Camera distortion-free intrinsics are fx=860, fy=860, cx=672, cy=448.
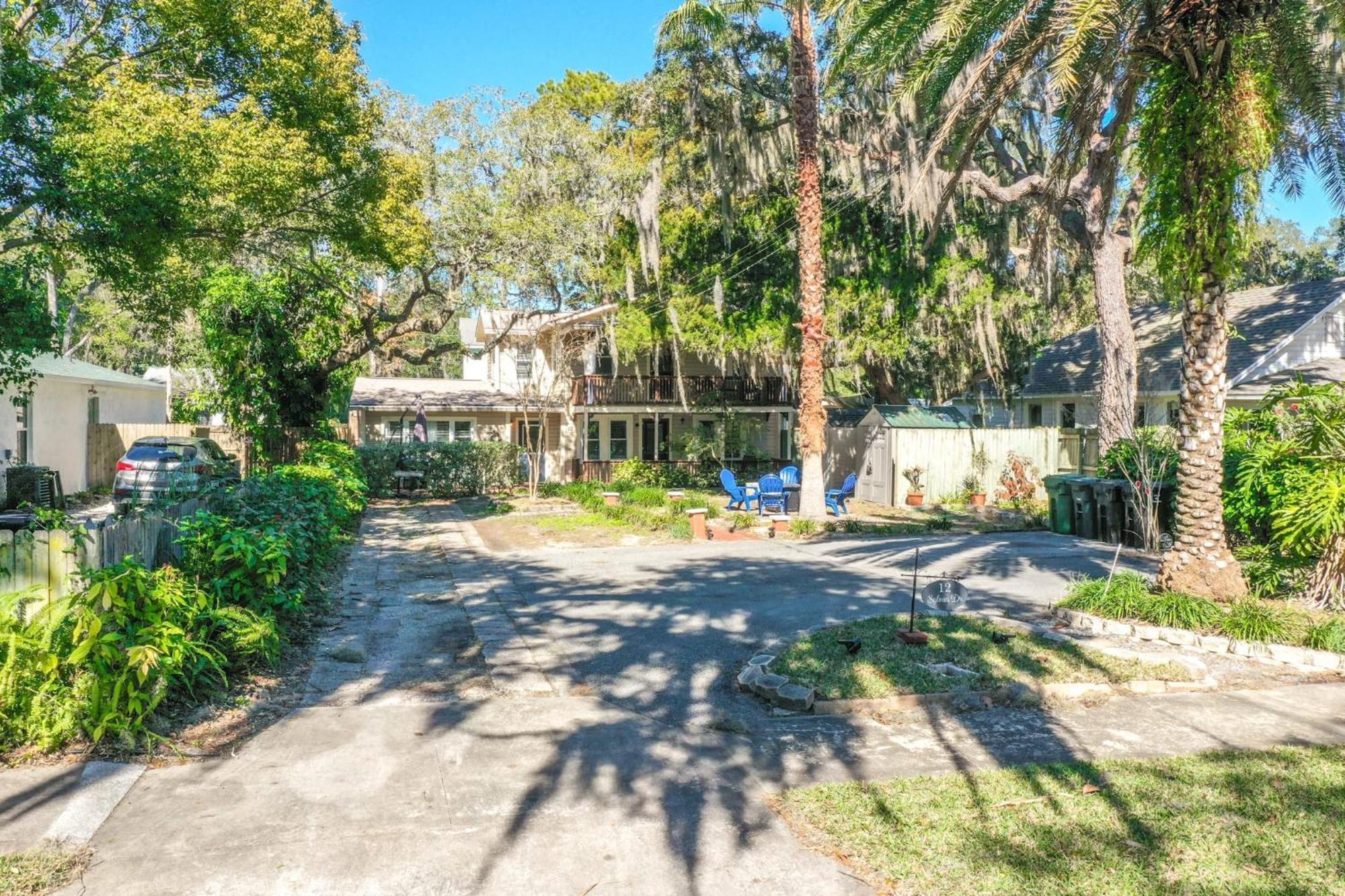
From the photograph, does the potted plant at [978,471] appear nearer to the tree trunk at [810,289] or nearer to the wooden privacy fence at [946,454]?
the wooden privacy fence at [946,454]

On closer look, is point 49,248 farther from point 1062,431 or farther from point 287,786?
point 1062,431

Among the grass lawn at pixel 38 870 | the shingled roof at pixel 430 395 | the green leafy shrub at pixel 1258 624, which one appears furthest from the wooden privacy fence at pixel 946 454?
the grass lawn at pixel 38 870

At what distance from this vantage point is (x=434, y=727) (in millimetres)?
5727

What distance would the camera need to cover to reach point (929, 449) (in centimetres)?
2161

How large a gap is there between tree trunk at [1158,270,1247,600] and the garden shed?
12770mm

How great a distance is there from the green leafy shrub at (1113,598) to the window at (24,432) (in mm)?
20073

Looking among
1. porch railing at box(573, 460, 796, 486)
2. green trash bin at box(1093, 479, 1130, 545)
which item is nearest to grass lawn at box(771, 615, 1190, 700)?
green trash bin at box(1093, 479, 1130, 545)

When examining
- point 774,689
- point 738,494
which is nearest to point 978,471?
point 738,494

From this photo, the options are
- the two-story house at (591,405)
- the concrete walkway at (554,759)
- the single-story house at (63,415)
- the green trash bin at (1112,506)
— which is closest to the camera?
the concrete walkway at (554,759)

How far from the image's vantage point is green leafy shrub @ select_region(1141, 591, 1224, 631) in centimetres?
794

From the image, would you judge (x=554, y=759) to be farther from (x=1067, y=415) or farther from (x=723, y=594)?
(x=1067, y=415)

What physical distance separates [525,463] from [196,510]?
20.0m

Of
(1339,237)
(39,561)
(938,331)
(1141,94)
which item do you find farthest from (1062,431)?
(1339,237)

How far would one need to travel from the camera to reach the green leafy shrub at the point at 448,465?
79.3 ft
